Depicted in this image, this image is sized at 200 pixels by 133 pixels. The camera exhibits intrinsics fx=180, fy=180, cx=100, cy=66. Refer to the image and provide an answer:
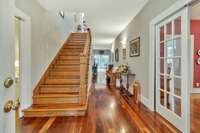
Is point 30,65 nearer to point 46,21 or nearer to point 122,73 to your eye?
point 46,21

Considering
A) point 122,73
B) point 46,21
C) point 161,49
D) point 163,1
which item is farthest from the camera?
point 122,73

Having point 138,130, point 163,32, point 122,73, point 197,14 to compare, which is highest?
point 197,14

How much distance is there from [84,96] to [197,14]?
172 inches

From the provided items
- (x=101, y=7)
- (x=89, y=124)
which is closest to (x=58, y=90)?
(x=89, y=124)

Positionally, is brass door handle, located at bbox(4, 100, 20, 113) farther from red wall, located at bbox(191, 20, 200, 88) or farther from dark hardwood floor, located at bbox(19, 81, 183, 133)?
red wall, located at bbox(191, 20, 200, 88)

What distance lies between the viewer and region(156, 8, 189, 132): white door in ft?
8.77

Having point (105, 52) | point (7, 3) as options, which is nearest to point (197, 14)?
point (7, 3)

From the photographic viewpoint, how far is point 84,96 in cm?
401

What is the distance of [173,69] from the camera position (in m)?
3.12

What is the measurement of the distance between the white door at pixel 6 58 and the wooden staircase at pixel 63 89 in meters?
2.81

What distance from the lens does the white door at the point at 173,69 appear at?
267cm

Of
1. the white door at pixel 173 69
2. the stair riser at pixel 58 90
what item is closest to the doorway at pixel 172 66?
the white door at pixel 173 69

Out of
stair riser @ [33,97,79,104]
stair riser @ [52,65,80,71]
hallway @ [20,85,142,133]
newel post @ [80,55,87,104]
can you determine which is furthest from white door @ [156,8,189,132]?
stair riser @ [52,65,80,71]

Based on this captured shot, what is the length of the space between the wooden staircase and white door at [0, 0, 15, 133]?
2.81 m
